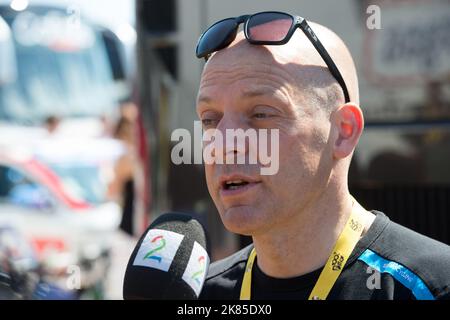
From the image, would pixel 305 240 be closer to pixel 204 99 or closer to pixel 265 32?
pixel 204 99

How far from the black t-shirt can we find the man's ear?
211mm

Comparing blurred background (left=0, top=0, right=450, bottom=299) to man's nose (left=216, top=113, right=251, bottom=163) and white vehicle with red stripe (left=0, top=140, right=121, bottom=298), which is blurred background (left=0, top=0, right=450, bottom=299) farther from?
man's nose (left=216, top=113, right=251, bottom=163)

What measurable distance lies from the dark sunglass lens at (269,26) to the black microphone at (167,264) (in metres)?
0.54

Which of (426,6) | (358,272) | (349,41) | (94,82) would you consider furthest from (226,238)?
(358,272)

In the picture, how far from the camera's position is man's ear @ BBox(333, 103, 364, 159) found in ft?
7.84

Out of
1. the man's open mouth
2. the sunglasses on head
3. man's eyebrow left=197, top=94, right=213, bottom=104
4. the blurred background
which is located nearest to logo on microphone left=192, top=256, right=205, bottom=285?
the man's open mouth

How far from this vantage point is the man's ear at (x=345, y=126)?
2.39m

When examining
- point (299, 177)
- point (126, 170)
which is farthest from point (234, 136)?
point (126, 170)

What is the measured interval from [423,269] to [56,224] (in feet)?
15.5

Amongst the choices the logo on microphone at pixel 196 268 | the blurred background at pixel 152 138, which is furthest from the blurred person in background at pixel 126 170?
the logo on microphone at pixel 196 268

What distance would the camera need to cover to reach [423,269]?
2.23m

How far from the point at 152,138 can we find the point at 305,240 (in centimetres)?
317

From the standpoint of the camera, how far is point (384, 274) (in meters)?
2.26

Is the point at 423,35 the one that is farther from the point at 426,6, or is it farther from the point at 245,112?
the point at 245,112
